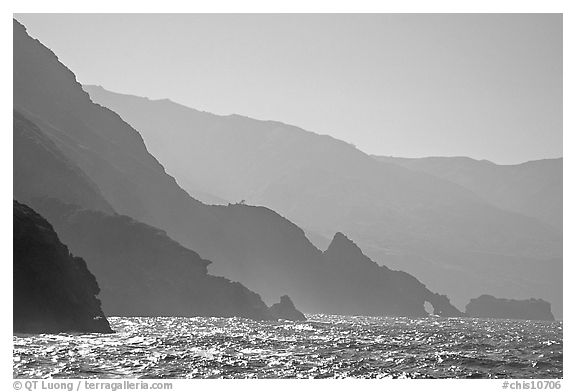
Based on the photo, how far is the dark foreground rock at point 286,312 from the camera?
14875 centimetres

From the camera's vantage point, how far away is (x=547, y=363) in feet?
210

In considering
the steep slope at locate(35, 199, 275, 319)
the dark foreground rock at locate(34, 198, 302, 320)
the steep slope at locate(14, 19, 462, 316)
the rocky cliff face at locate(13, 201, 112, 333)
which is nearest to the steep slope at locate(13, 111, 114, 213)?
the dark foreground rock at locate(34, 198, 302, 320)

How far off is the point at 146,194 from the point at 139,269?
1818 inches

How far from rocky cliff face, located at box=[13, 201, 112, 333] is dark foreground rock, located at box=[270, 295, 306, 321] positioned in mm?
70882

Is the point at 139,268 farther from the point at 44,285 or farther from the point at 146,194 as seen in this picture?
the point at 44,285

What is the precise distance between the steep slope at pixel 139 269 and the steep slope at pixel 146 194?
2467 centimetres

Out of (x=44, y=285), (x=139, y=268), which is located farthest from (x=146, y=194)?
(x=44, y=285)

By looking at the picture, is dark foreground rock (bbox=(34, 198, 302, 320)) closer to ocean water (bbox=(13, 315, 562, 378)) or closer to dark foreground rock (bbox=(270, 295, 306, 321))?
dark foreground rock (bbox=(270, 295, 306, 321))

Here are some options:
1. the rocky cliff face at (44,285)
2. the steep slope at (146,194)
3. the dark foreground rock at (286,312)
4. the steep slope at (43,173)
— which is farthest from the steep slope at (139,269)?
the rocky cliff face at (44,285)

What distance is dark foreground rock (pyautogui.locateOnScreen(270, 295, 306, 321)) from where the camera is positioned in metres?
149

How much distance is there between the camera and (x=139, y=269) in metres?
126
